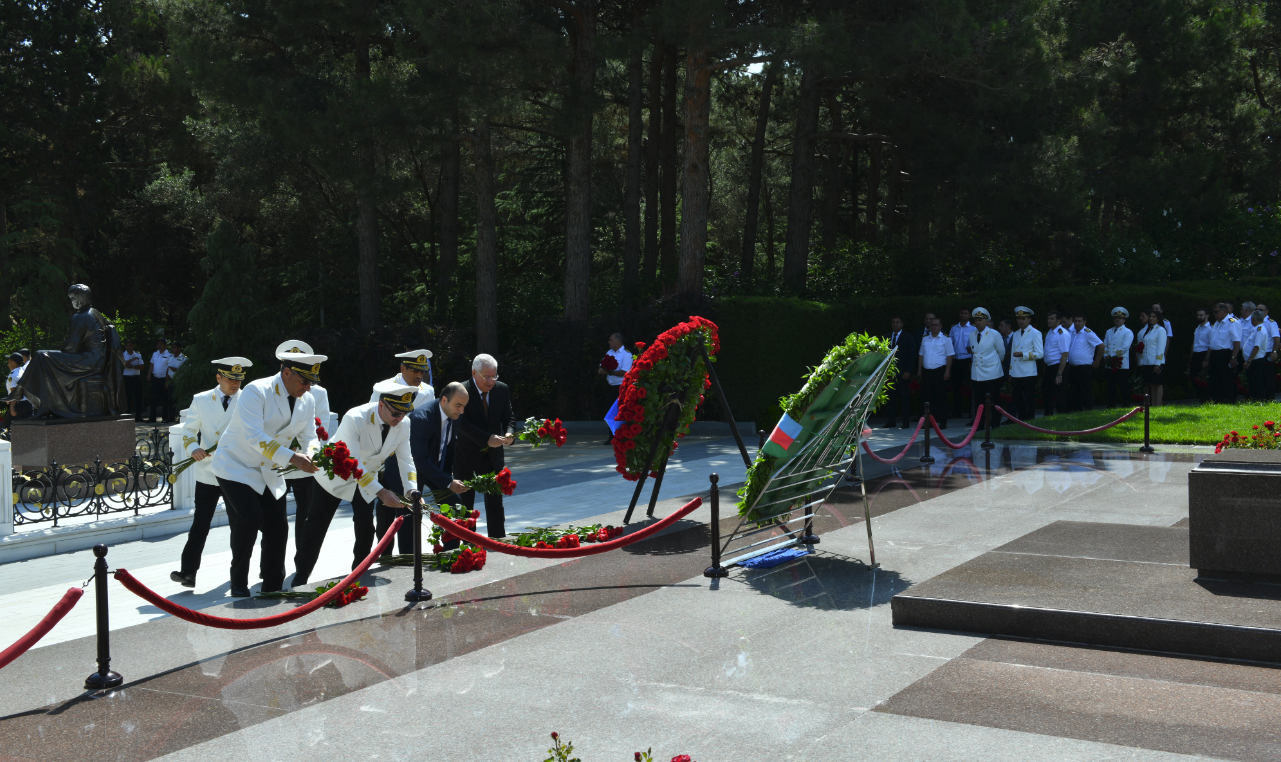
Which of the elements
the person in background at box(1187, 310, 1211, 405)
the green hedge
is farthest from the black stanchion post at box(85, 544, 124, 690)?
the person in background at box(1187, 310, 1211, 405)

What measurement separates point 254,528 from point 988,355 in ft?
42.0

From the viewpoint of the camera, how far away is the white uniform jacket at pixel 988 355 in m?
17.2

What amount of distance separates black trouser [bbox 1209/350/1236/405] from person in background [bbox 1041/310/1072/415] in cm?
281

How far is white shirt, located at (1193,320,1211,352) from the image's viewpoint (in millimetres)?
18953

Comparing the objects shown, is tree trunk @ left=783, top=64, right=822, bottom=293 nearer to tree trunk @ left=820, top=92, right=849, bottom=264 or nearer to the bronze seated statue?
tree trunk @ left=820, top=92, right=849, bottom=264

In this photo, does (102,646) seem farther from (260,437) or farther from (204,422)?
(204,422)

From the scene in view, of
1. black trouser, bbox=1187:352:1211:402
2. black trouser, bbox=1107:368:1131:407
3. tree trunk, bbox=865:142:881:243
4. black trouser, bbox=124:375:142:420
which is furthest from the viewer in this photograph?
tree trunk, bbox=865:142:881:243

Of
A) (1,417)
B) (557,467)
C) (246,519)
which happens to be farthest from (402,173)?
(246,519)

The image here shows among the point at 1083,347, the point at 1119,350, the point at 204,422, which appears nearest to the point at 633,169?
the point at 1083,347

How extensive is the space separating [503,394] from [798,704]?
4705 millimetres

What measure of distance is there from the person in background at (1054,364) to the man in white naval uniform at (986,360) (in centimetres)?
105

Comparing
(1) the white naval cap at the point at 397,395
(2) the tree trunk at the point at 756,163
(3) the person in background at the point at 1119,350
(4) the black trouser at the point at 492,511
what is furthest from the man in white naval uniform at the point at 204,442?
(2) the tree trunk at the point at 756,163

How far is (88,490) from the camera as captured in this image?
11.0m

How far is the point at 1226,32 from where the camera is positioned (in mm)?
27953
